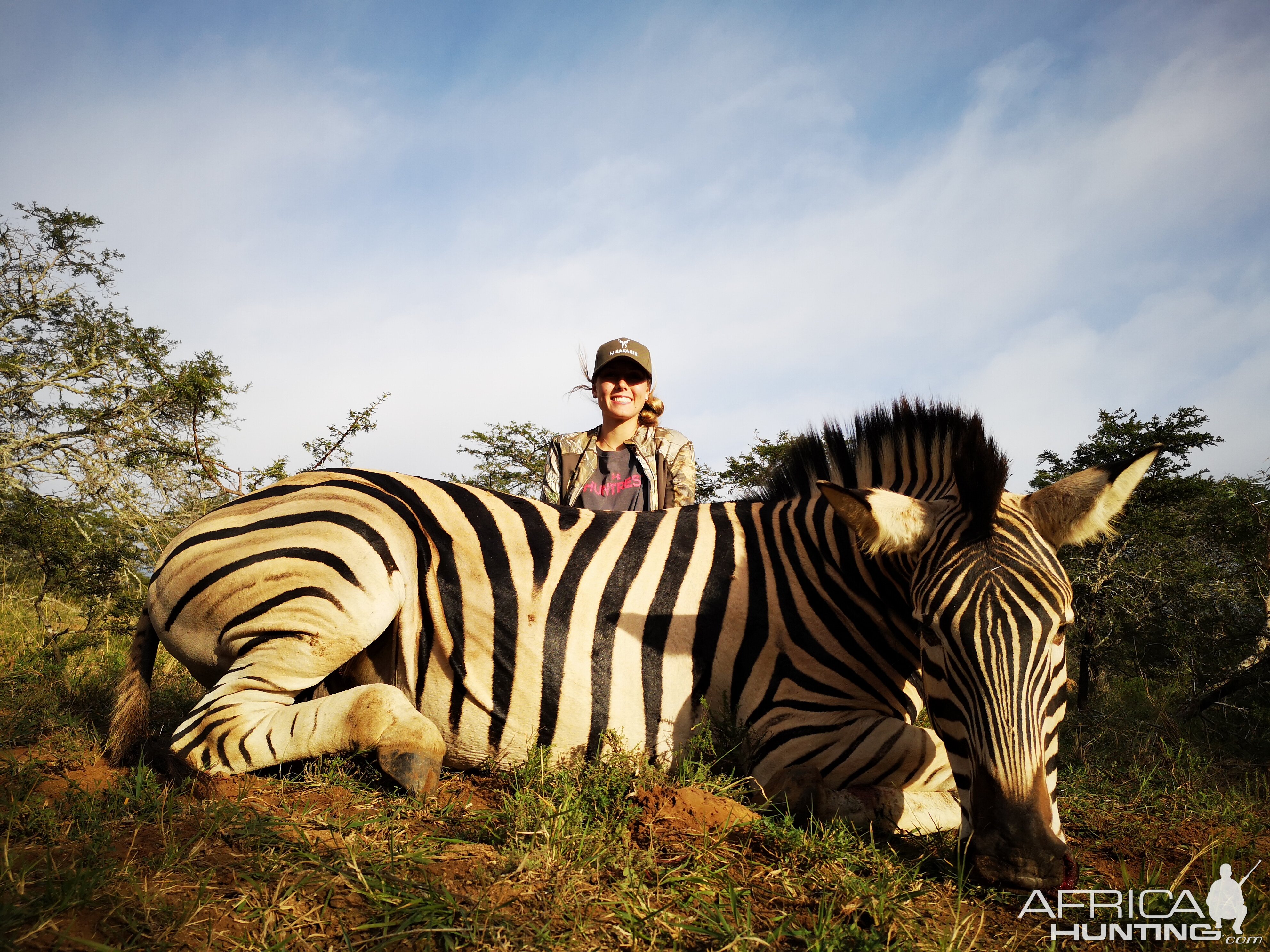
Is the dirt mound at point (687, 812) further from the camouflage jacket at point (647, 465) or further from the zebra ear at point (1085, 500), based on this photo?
the camouflage jacket at point (647, 465)

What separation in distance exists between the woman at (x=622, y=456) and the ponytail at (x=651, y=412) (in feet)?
0.24

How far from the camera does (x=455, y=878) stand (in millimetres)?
2010

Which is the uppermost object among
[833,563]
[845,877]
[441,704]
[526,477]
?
[526,477]

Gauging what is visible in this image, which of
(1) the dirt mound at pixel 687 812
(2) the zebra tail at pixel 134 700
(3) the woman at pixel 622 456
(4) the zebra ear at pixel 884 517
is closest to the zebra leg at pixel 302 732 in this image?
(2) the zebra tail at pixel 134 700

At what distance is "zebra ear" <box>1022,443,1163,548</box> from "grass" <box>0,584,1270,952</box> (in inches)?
47.2

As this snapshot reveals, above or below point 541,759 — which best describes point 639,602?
above

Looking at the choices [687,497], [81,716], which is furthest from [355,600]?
[687,497]

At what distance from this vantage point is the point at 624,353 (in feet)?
19.2

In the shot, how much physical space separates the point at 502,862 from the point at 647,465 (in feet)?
13.5

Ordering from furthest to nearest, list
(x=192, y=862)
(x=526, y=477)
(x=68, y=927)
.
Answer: (x=526, y=477) → (x=192, y=862) → (x=68, y=927)

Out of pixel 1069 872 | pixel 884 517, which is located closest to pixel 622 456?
pixel 884 517

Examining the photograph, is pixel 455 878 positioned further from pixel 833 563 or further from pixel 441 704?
pixel 833 563

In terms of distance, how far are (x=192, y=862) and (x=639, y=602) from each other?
6.36 feet
